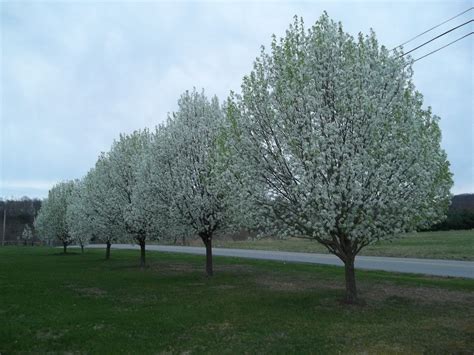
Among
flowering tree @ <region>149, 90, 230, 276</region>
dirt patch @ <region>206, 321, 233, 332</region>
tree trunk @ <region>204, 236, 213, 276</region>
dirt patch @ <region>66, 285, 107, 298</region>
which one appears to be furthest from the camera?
tree trunk @ <region>204, 236, 213, 276</region>

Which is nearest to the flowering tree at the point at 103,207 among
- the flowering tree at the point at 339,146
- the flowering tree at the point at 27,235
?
the flowering tree at the point at 339,146

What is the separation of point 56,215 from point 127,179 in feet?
77.8

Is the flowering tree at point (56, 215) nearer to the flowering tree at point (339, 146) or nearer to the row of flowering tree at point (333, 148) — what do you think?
the row of flowering tree at point (333, 148)

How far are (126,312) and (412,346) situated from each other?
7.20m

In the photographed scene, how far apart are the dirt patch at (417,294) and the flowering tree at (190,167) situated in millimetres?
6247

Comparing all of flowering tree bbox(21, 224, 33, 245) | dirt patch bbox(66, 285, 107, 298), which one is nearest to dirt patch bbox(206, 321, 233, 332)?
dirt patch bbox(66, 285, 107, 298)

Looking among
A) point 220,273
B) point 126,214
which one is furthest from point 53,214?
point 220,273

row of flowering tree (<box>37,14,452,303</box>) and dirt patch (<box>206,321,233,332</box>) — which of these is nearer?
dirt patch (<box>206,321,233,332</box>)

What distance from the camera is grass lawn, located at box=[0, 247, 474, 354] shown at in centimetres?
855

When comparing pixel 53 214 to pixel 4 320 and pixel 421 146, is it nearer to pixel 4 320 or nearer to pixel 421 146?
pixel 4 320

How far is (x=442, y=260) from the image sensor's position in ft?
85.4

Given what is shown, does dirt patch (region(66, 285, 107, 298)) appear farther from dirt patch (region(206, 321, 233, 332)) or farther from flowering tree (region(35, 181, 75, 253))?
flowering tree (region(35, 181, 75, 253))

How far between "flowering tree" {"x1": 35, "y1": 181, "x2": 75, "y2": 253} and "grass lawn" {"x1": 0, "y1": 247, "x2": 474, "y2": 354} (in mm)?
28907

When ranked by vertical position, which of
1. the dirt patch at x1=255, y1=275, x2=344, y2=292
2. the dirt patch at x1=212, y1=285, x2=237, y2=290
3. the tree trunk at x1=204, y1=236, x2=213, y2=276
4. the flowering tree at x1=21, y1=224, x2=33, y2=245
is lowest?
the dirt patch at x1=255, y1=275, x2=344, y2=292
